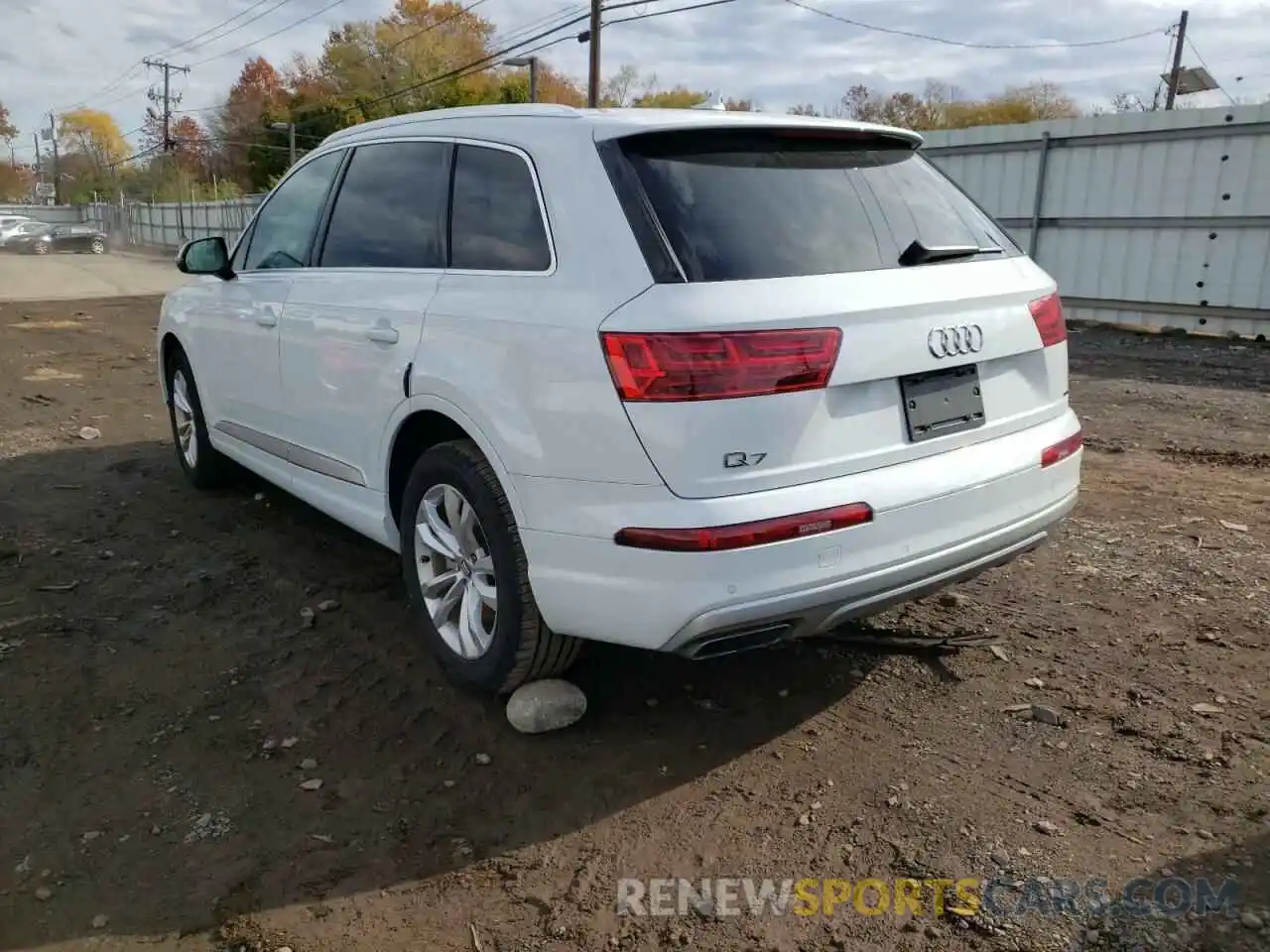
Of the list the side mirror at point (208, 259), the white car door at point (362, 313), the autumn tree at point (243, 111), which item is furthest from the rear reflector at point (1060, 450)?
the autumn tree at point (243, 111)

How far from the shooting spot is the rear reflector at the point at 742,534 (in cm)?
258

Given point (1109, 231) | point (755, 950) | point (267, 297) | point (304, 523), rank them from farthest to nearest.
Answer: point (1109, 231), point (304, 523), point (267, 297), point (755, 950)

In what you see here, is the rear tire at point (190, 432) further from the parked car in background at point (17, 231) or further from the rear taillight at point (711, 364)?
the parked car in background at point (17, 231)

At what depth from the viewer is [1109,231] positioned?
1246 centimetres

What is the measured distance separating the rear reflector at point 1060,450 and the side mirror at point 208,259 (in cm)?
389

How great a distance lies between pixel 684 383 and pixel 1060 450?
1.51 metres

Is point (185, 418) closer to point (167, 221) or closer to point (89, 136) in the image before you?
point (167, 221)

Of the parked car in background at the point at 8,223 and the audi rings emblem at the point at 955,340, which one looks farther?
the parked car in background at the point at 8,223

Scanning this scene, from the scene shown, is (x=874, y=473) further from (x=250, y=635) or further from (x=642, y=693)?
(x=250, y=635)

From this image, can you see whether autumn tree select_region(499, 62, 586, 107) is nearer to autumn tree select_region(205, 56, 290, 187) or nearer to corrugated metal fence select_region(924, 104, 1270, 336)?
autumn tree select_region(205, 56, 290, 187)

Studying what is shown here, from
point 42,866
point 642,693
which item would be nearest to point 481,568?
point 642,693

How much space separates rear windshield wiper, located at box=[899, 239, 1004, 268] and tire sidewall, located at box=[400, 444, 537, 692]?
143 centimetres

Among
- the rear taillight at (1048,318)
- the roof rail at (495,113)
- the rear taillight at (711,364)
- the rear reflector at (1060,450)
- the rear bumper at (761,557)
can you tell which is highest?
the roof rail at (495,113)

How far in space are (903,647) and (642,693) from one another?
99cm
